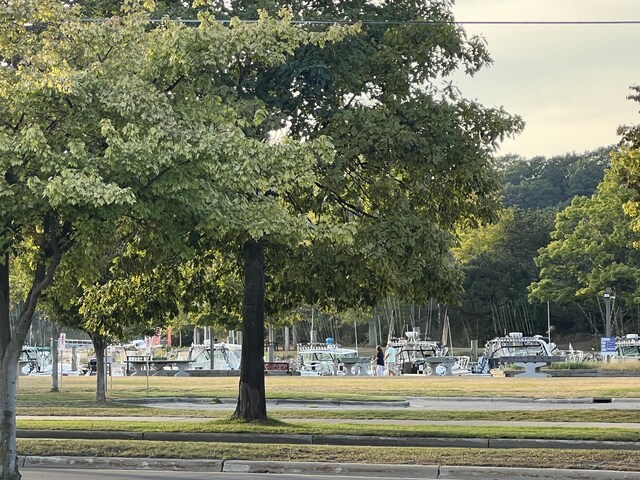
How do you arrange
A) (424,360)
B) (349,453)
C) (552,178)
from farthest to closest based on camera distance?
(552,178), (424,360), (349,453)

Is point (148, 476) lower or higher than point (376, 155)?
lower

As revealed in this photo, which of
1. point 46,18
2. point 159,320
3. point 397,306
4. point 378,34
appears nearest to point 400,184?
point 378,34

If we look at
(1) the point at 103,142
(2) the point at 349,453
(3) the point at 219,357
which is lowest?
(2) the point at 349,453

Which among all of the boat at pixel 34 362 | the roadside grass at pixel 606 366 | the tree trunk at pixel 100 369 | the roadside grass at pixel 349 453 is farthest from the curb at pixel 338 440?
the boat at pixel 34 362

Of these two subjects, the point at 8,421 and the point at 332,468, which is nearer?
the point at 8,421

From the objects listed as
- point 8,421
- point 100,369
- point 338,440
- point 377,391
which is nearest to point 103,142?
point 8,421

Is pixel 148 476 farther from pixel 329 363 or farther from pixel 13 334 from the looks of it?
pixel 329 363

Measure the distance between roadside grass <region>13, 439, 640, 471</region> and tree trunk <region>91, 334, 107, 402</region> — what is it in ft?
42.0

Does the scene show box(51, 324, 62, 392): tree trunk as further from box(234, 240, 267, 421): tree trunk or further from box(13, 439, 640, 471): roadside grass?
box(13, 439, 640, 471): roadside grass

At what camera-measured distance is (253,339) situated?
2148 centimetres

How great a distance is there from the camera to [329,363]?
184 feet

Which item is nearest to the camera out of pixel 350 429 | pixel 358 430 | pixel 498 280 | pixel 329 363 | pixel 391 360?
pixel 358 430

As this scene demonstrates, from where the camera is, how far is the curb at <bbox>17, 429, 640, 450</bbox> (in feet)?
55.7

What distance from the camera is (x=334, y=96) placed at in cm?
2048
